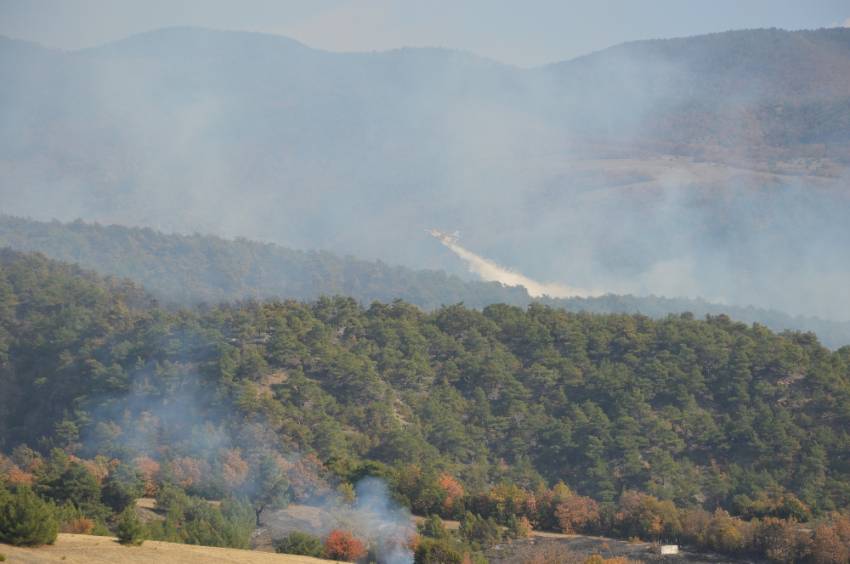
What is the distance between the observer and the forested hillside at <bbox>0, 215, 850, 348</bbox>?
13900cm

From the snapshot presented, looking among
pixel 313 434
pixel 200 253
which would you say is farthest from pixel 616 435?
pixel 200 253

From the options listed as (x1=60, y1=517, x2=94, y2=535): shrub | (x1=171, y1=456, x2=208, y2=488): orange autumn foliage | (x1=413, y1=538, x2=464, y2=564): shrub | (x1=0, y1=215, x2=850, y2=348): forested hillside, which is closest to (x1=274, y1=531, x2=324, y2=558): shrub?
(x1=413, y1=538, x2=464, y2=564): shrub

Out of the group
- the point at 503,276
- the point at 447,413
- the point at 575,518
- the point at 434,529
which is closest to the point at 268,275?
the point at 503,276

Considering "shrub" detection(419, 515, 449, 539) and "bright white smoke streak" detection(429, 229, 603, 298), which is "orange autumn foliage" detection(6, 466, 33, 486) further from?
"bright white smoke streak" detection(429, 229, 603, 298)

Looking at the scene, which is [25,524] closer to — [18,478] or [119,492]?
[119,492]

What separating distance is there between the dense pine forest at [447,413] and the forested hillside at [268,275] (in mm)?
53644

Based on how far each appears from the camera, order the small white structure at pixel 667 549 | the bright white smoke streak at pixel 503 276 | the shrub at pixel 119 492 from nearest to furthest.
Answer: the shrub at pixel 119 492, the small white structure at pixel 667 549, the bright white smoke streak at pixel 503 276

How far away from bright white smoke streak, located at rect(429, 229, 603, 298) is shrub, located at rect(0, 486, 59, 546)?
138 m

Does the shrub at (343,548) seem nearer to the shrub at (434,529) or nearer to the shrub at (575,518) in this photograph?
the shrub at (434,529)

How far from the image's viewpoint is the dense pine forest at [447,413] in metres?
51.9

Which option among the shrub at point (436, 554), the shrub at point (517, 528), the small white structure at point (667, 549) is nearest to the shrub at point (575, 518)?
the shrub at point (517, 528)

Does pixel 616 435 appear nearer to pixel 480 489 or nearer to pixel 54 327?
pixel 480 489

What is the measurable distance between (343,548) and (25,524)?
13.4m

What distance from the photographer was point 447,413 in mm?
69938
